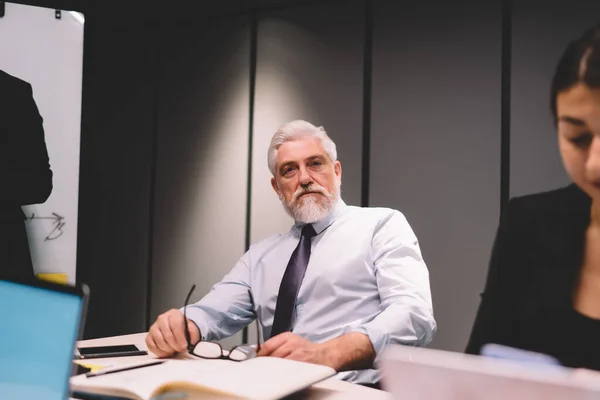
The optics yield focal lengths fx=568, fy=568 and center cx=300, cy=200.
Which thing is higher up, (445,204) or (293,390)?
(445,204)

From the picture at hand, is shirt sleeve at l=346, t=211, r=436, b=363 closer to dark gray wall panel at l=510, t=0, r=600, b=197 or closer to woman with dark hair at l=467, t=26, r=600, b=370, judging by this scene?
woman with dark hair at l=467, t=26, r=600, b=370

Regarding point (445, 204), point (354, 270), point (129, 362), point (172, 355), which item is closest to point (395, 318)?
point (354, 270)

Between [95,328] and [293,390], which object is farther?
[95,328]

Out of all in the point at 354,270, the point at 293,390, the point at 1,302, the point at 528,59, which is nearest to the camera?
the point at 1,302

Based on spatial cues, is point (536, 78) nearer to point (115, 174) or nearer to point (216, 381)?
point (216, 381)

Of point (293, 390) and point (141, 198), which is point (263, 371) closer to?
point (293, 390)

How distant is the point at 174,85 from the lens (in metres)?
4.21

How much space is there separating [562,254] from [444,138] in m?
2.01

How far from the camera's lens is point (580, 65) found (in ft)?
4.21

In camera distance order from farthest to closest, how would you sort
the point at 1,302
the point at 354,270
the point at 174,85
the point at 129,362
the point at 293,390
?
the point at 174,85 < the point at 354,270 < the point at 129,362 < the point at 293,390 < the point at 1,302

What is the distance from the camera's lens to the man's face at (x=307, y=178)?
220cm

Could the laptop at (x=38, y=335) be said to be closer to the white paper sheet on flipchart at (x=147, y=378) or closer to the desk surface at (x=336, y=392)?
the white paper sheet on flipchart at (x=147, y=378)

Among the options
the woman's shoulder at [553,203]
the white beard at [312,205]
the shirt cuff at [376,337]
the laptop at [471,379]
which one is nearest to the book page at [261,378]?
the laptop at [471,379]

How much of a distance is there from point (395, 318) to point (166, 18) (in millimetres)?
3299
